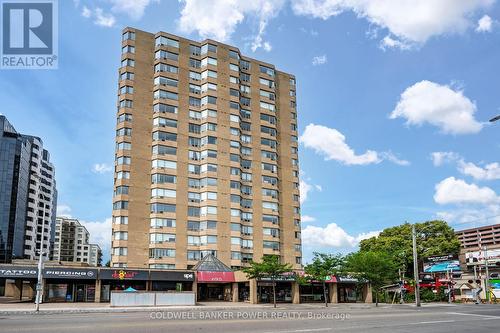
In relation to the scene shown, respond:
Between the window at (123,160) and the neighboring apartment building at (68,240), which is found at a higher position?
the window at (123,160)

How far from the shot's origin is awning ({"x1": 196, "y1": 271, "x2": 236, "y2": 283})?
60.6 meters

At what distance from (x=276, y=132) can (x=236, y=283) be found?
3245 centimetres

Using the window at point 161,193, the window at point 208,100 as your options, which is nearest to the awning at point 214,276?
the window at point 161,193

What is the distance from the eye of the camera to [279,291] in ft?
206

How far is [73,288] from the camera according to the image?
179ft

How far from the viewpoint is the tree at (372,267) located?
6041 centimetres

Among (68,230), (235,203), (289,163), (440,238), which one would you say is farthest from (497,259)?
(68,230)

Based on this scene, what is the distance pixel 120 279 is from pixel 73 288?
5689 mm

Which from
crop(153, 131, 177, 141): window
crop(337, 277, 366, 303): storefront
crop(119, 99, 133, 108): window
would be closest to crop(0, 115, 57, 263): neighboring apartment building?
crop(119, 99, 133, 108): window

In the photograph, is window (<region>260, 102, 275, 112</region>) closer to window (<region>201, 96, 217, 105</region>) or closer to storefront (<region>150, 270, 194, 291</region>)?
window (<region>201, 96, 217, 105</region>)

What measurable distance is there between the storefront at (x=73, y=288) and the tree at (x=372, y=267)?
32702mm

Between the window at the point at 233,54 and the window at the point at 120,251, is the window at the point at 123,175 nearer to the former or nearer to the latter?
the window at the point at 120,251

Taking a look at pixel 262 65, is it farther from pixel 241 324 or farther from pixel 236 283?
pixel 241 324

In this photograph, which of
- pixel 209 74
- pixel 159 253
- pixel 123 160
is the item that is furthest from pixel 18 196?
pixel 209 74
